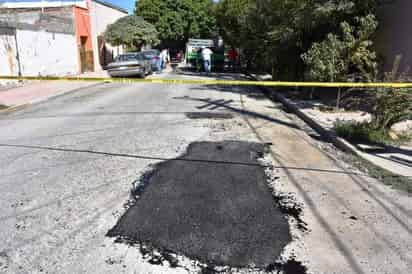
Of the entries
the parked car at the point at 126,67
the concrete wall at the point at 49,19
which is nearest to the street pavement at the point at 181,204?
the parked car at the point at 126,67

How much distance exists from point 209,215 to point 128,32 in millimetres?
30431

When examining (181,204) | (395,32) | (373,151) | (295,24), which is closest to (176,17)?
(295,24)

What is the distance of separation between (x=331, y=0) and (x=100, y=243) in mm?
10162

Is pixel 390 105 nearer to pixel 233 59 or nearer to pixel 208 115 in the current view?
pixel 208 115

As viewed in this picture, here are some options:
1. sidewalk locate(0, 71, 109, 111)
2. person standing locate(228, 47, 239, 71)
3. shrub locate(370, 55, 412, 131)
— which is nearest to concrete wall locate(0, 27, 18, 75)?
sidewalk locate(0, 71, 109, 111)

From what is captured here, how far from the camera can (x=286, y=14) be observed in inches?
521

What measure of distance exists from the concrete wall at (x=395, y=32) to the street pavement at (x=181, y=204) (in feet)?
14.9

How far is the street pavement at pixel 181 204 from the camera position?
3.43 m

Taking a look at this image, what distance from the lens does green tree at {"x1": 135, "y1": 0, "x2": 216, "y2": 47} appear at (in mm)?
46031

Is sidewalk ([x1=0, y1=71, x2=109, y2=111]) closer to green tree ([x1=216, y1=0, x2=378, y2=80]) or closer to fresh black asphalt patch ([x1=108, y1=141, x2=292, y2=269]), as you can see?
fresh black asphalt patch ([x1=108, y1=141, x2=292, y2=269])

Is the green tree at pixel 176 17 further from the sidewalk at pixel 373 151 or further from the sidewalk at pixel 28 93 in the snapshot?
the sidewalk at pixel 373 151

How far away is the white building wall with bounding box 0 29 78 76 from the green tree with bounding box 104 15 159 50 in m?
5.62

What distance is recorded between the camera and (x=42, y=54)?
71.7ft

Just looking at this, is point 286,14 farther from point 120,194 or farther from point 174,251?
point 174,251
